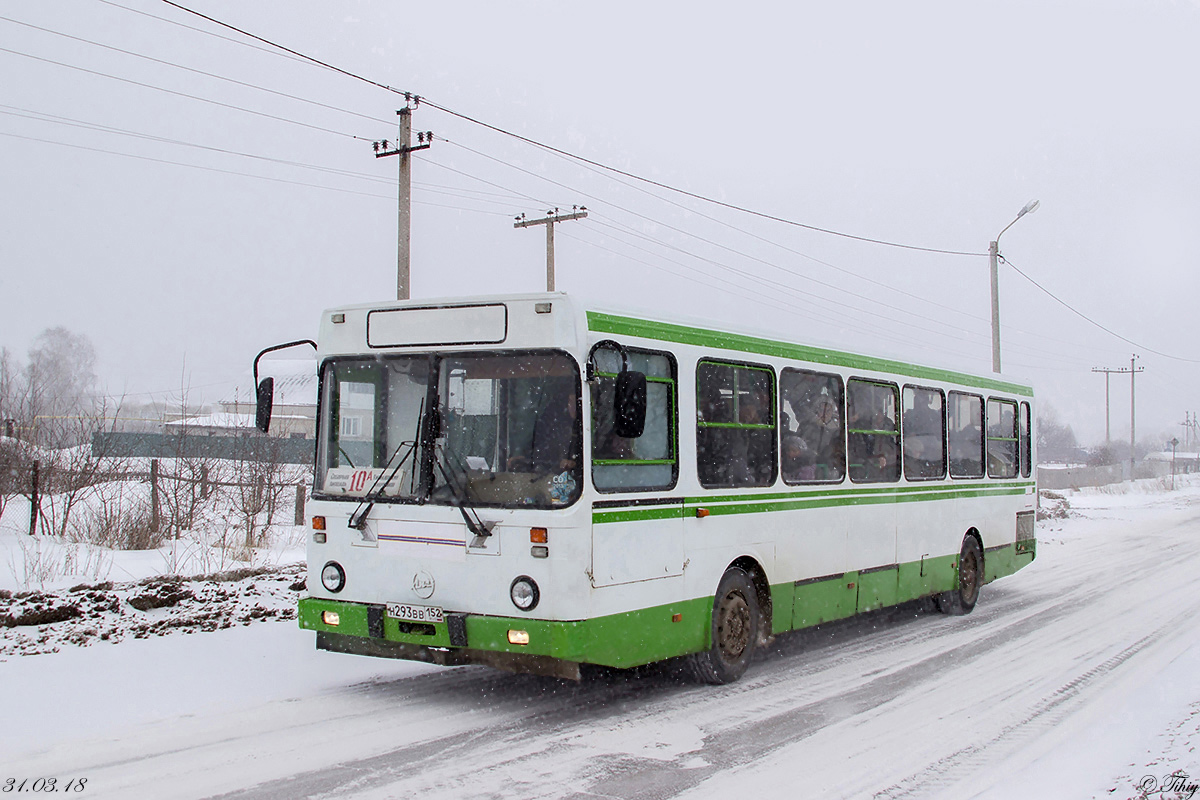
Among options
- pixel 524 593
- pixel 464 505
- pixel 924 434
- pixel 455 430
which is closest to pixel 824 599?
pixel 924 434

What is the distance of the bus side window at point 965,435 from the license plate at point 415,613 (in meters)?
7.49

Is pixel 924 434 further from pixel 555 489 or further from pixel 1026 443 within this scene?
pixel 555 489

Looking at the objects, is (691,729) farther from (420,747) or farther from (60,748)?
(60,748)

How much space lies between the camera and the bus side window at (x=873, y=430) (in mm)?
10336

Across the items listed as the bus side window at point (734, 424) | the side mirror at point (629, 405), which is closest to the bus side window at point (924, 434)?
the bus side window at point (734, 424)

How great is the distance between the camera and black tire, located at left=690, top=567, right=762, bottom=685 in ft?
27.0

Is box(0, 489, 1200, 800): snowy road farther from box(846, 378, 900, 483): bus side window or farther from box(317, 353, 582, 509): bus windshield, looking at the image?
box(846, 378, 900, 483): bus side window

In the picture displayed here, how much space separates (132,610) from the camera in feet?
32.8

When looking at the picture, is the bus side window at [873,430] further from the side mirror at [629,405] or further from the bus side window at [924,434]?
the side mirror at [629,405]

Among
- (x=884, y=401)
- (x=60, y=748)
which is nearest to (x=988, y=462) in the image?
(x=884, y=401)

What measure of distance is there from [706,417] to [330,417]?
2.93m

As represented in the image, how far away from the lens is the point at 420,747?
631 cm

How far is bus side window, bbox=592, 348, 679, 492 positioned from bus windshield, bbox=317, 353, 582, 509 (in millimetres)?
198

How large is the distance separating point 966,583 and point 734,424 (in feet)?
19.7
